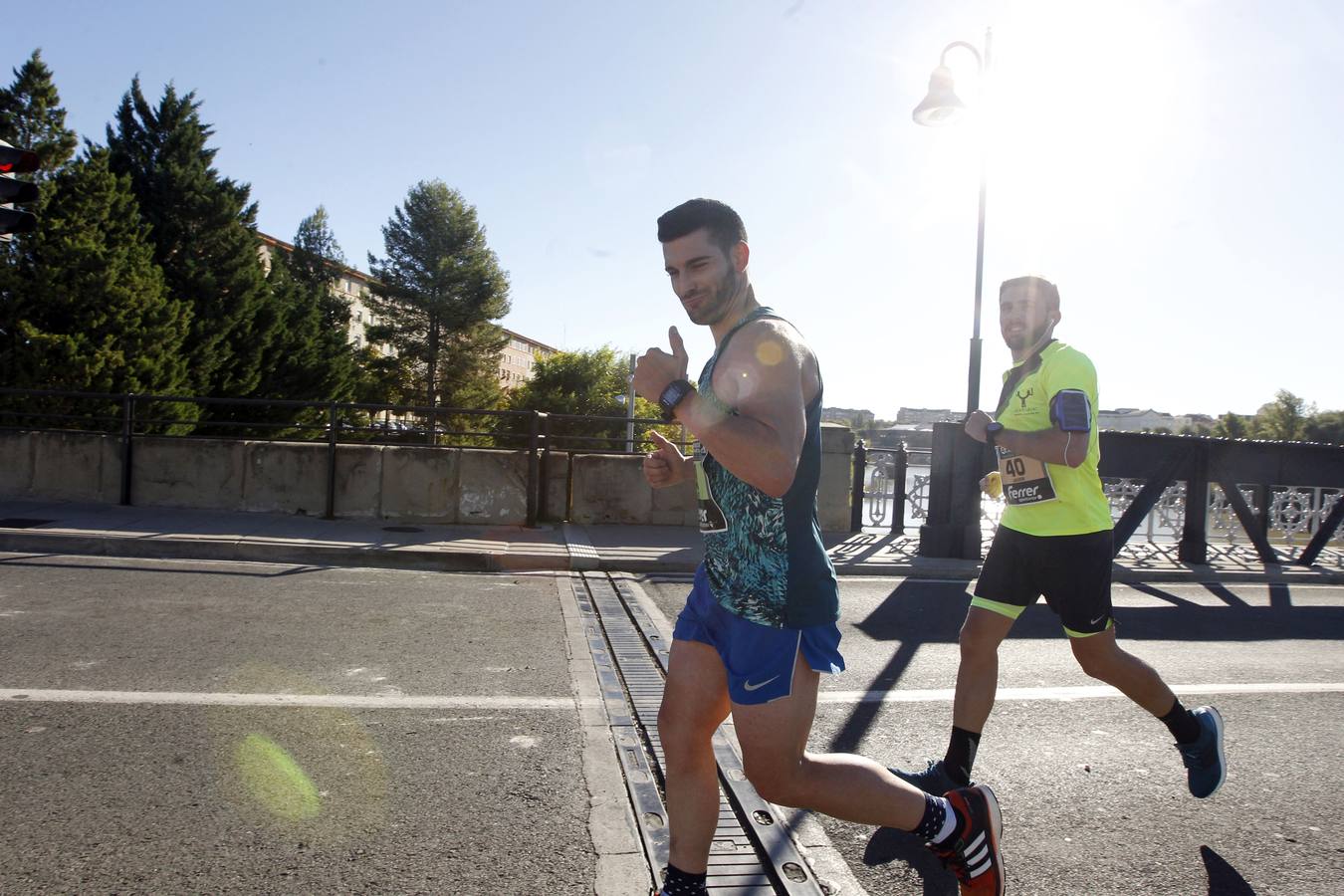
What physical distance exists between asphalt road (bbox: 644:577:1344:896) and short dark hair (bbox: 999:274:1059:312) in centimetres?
185

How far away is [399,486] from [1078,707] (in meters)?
8.41

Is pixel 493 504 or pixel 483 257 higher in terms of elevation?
pixel 483 257

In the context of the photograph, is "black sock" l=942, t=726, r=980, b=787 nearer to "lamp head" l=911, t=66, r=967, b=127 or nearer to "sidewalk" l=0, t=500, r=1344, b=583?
"sidewalk" l=0, t=500, r=1344, b=583

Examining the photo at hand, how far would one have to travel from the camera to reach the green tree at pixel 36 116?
3403 centimetres

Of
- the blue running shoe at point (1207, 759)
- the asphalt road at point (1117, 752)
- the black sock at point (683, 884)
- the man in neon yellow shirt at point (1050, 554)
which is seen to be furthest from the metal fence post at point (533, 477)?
the black sock at point (683, 884)

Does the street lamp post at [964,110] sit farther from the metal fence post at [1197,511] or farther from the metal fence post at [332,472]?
the metal fence post at [332,472]

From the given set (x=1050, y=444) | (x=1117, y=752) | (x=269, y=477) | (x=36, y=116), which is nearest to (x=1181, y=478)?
(x=1117, y=752)

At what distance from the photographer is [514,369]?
527 ft

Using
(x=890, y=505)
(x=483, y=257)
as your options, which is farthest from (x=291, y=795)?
(x=483, y=257)

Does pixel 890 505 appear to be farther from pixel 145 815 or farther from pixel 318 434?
pixel 318 434

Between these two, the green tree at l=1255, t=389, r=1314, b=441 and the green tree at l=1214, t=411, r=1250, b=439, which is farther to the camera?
the green tree at l=1214, t=411, r=1250, b=439

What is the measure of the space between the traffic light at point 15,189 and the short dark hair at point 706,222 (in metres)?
6.85

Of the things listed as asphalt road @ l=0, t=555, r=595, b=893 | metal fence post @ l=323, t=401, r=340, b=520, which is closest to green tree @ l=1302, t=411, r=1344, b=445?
metal fence post @ l=323, t=401, r=340, b=520

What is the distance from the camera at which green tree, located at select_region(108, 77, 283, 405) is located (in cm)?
4097
